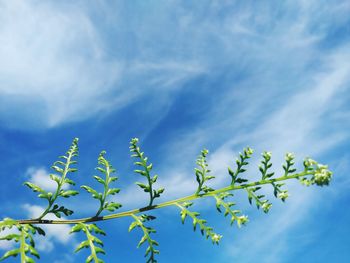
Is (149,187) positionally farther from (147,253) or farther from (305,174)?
(305,174)

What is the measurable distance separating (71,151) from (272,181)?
3.29m

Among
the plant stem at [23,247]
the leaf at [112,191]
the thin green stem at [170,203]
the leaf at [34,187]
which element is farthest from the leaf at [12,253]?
the leaf at [112,191]

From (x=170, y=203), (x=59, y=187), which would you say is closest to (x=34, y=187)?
(x=59, y=187)

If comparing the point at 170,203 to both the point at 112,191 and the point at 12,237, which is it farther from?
the point at 12,237

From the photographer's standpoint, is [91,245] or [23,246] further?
[91,245]

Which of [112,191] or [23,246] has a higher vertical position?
[112,191]

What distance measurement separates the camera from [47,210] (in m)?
5.95

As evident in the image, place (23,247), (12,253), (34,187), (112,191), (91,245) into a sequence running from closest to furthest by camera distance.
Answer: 1. (12,253)
2. (23,247)
3. (91,245)
4. (34,187)
5. (112,191)

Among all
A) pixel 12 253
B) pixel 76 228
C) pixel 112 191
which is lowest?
pixel 12 253

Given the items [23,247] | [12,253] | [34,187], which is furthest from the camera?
[34,187]

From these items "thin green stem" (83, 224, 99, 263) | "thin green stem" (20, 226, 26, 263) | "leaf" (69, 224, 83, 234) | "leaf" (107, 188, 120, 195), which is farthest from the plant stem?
"leaf" (107, 188, 120, 195)

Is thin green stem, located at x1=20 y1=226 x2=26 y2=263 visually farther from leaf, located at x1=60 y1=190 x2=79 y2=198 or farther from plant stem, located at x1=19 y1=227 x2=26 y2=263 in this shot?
leaf, located at x1=60 y1=190 x2=79 y2=198

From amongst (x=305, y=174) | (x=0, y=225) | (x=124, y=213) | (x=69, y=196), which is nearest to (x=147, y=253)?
(x=124, y=213)

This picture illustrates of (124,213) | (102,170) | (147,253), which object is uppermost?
(102,170)
